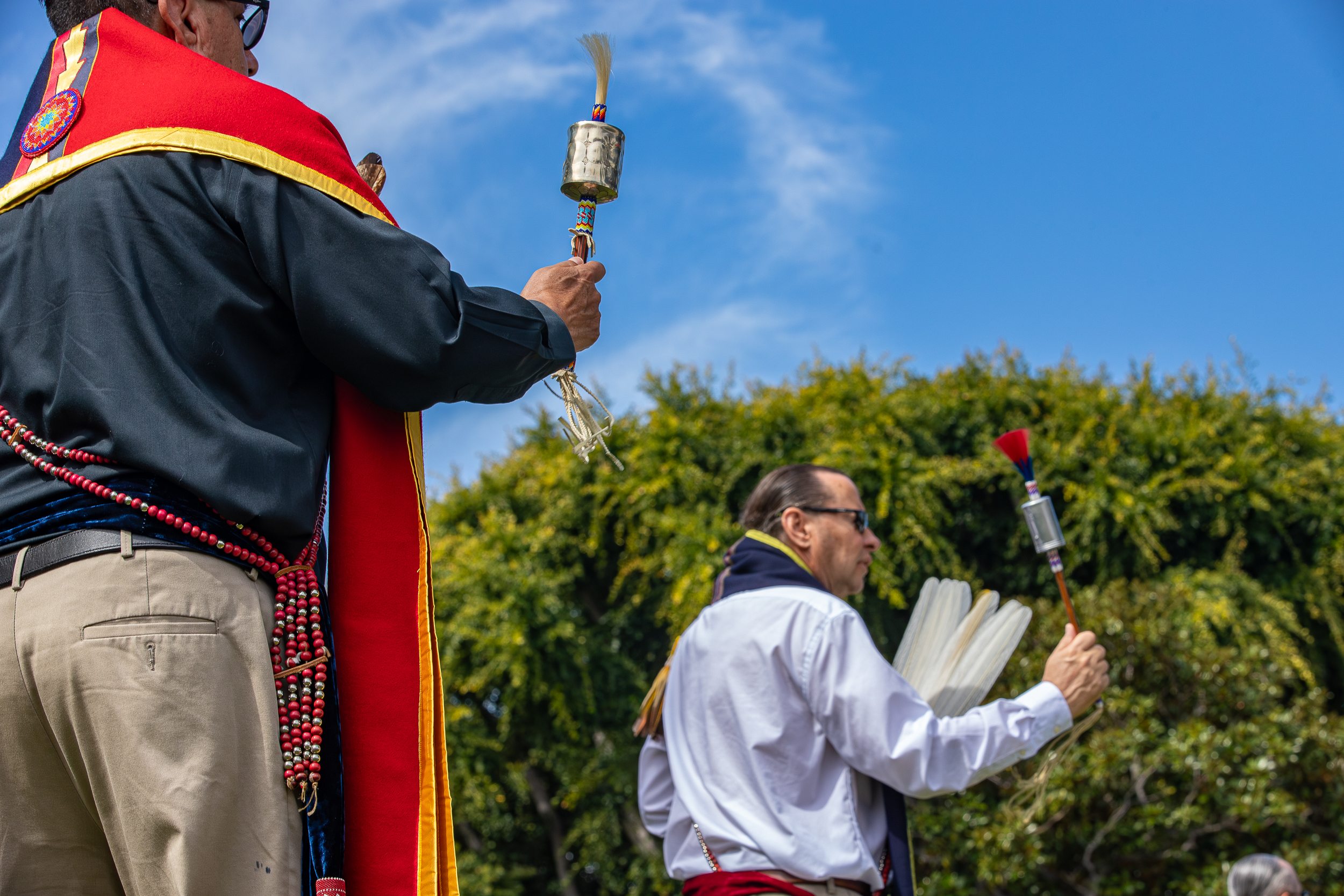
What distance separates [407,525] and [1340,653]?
6.17m

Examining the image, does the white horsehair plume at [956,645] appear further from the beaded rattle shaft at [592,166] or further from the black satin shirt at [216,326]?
the black satin shirt at [216,326]

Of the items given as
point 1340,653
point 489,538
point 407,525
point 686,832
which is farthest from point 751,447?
point 407,525

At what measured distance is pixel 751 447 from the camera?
647 cm

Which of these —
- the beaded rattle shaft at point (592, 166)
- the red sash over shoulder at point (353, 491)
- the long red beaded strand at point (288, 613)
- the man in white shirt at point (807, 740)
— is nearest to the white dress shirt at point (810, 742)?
the man in white shirt at point (807, 740)

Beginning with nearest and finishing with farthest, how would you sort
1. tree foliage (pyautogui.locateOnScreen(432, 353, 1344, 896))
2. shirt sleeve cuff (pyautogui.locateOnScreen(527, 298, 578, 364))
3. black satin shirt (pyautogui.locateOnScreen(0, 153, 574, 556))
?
black satin shirt (pyautogui.locateOnScreen(0, 153, 574, 556)) → shirt sleeve cuff (pyautogui.locateOnScreen(527, 298, 578, 364)) → tree foliage (pyautogui.locateOnScreen(432, 353, 1344, 896))

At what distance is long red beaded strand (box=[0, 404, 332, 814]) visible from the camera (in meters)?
1.38

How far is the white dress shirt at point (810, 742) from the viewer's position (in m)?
2.65

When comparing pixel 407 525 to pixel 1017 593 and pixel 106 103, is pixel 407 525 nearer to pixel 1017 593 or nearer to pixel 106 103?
pixel 106 103

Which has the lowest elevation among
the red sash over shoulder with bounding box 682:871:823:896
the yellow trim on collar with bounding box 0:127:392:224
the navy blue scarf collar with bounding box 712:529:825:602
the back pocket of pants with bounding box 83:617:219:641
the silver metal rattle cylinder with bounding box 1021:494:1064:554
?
the red sash over shoulder with bounding box 682:871:823:896

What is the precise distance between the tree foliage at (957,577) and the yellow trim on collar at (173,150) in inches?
185

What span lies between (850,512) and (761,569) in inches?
17.5

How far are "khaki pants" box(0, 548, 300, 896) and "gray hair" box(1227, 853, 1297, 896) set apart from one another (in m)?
3.77

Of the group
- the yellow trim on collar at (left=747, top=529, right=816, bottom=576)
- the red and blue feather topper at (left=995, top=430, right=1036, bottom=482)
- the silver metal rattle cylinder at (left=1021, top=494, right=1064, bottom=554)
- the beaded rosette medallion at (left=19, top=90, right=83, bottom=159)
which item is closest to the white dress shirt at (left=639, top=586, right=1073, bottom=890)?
the yellow trim on collar at (left=747, top=529, right=816, bottom=576)

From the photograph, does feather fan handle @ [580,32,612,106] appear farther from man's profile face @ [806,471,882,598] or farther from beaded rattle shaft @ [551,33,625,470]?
man's profile face @ [806,471,882,598]
